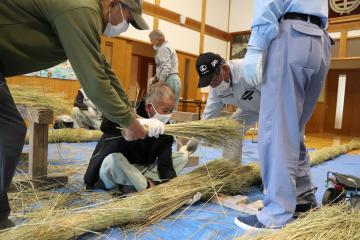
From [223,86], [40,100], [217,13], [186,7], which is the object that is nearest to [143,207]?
[223,86]

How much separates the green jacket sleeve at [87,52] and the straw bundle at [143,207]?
423 mm

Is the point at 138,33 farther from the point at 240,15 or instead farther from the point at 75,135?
the point at 75,135

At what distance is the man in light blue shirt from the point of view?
1.46 metres

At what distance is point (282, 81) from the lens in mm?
1476

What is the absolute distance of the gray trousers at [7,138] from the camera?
1.22 metres

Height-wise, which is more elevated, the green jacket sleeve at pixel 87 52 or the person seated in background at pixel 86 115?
the green jacket sleeve at pixel 87 52

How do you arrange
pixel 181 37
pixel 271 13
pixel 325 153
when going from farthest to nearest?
1. pixel 181 37
2. pixel 325 153
3. pixel 271 13

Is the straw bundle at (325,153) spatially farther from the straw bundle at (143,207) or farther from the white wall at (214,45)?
the white wall at (214,45)

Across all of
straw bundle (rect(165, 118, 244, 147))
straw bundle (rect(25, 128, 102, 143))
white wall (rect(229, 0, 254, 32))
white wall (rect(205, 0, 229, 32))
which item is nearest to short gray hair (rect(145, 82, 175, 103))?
straw bundle (rect(165, 118, 244, 147))

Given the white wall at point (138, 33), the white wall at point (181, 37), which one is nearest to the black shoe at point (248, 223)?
the white wall at point (138, 33)

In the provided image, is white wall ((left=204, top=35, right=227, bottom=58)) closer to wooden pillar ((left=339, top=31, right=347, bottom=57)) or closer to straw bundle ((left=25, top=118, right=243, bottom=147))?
wooden pillar ((left=339, top=31, right=347, bottom=57))

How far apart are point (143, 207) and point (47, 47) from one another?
0.80 m

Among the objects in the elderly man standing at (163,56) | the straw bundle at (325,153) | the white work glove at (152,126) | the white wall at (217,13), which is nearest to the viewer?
the white work glove at (152,126)

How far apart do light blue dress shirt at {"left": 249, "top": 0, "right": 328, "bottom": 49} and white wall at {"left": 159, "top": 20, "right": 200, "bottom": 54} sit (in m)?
6.36
